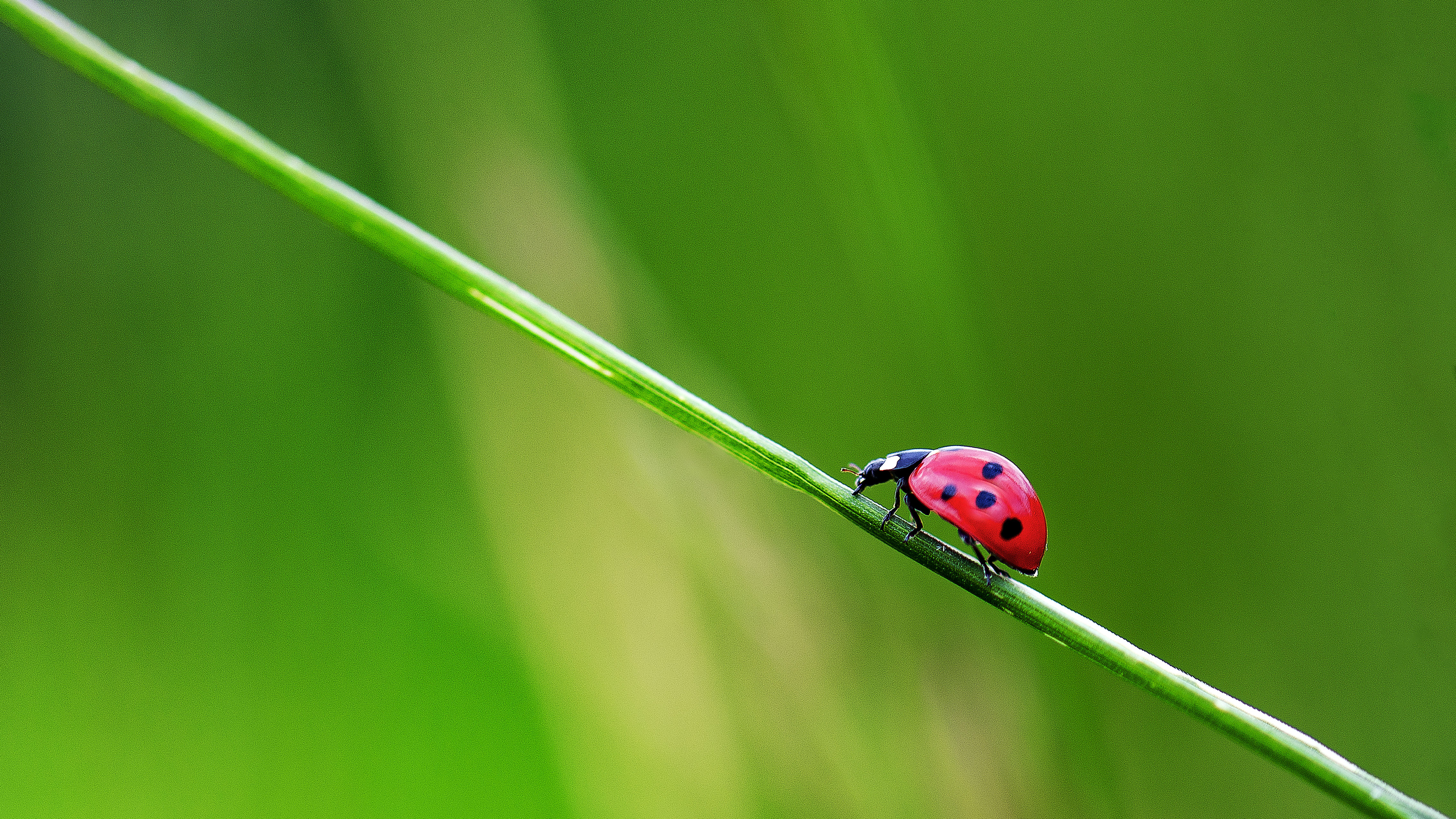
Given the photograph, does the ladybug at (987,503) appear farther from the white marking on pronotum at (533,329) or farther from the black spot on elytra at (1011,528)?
the white marking on pronotum at (533,329)

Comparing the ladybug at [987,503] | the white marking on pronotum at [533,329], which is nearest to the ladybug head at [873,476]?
the ladybug at [987,503]

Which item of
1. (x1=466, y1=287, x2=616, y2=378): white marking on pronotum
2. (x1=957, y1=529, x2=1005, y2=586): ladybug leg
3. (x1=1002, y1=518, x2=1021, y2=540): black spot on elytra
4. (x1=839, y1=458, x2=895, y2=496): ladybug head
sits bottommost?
(x1=466, y1=287, x2=616, y2=378): white marking on pronotum

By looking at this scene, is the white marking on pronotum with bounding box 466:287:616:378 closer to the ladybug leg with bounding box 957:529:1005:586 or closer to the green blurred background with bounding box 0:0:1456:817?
the ladybug leg with bounding box 957:529:1005:586

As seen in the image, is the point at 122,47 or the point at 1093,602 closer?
the point at 1093,602

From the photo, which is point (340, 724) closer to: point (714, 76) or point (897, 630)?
point (897, 630)

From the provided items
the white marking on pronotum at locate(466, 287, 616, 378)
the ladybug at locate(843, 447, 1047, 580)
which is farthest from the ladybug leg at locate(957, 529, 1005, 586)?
the white marking on pronotum at locate(466, 287, 616, 378)

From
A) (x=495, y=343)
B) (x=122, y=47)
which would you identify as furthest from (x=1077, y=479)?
(x=122, y=47)

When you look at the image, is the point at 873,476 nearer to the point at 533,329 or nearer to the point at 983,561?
the point at 983,561
